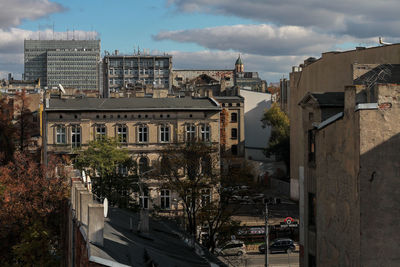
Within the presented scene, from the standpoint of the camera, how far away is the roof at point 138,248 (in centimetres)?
2030

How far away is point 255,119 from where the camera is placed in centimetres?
11538

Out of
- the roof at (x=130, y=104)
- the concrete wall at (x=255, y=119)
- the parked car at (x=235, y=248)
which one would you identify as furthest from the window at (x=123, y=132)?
the concrete wall at (x=255, y=119)

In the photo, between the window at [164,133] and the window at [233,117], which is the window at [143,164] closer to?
the window at [164,133]

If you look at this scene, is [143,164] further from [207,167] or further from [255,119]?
[255,119]

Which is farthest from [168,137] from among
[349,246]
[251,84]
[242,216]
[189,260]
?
[251,84]

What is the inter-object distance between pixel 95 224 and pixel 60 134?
163 ft

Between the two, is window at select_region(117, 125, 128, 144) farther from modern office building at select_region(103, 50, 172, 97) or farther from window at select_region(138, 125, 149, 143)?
modern office building at select_region(103, 50, 172, 97)

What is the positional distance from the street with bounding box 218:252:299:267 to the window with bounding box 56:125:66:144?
79.6 feet

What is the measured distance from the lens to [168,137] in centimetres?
6975

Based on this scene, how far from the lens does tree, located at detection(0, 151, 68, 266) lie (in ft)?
102

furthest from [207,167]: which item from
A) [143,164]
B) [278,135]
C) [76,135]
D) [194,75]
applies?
[194,75]

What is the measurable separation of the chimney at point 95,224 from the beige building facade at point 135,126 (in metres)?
46.8

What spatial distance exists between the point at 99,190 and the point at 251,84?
13105 centimetres

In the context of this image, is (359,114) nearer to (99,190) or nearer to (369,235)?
(369,235)
